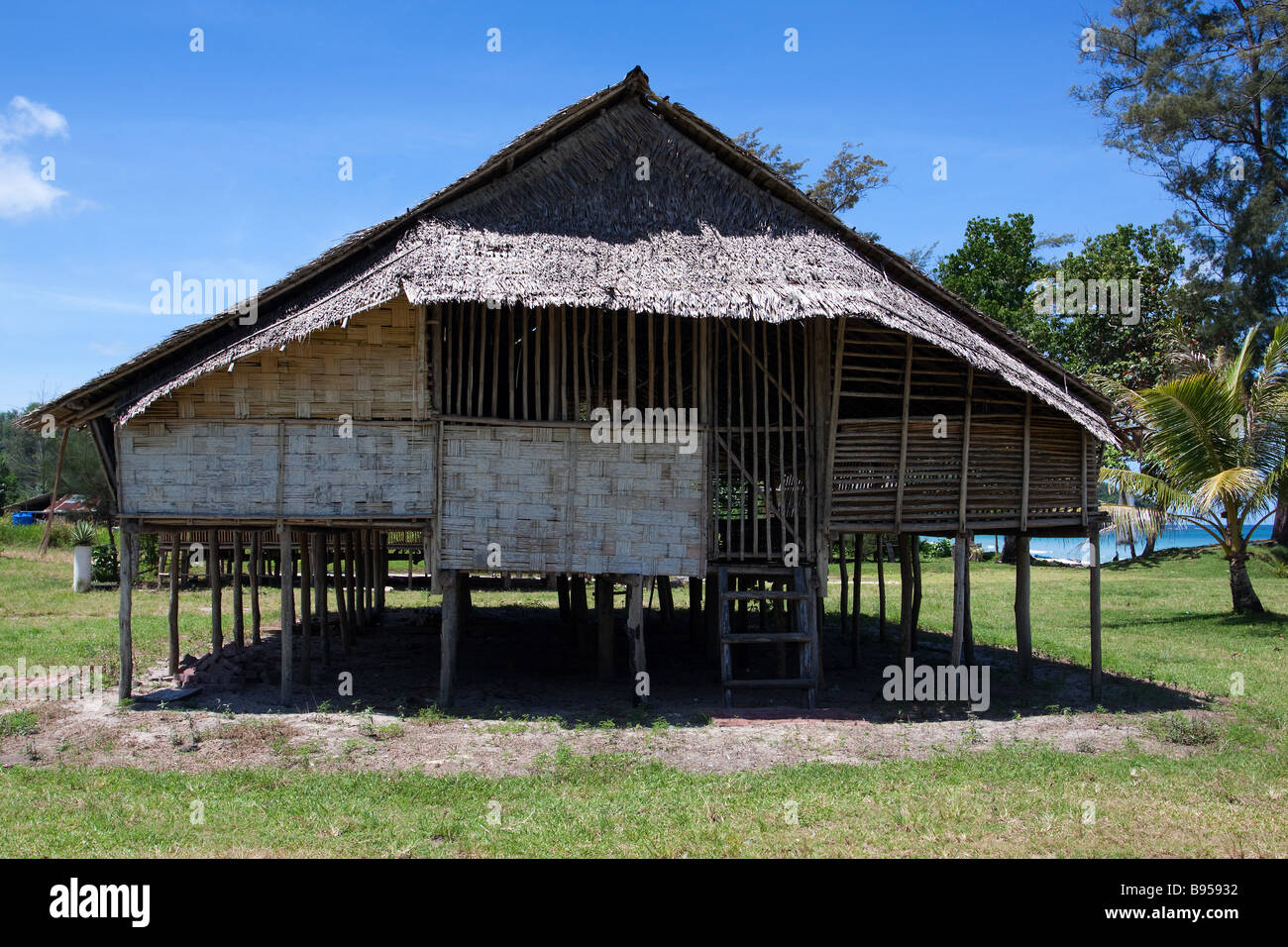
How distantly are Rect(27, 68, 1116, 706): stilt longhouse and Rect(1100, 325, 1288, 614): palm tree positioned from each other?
19.7 ft

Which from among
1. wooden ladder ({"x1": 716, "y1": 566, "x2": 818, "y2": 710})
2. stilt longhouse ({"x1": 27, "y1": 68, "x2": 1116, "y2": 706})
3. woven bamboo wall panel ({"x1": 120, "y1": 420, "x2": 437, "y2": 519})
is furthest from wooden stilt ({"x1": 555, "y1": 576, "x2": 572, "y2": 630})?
woven bamboo wall panel ({"x1": 120, "y1": 420, "x2": 437, "y2": 519})

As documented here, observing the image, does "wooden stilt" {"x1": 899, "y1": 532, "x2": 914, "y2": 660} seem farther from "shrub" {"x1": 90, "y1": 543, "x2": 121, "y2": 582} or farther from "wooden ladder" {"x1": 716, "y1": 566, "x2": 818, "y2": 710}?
"shrub" {"x1": 90, "y1": 543, "x2": 121, "y2": 582}

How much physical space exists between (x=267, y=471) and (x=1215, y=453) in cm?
1613

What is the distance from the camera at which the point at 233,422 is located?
40.0 feet

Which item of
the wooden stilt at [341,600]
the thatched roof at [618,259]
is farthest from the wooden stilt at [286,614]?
the wooden stilt at [341,600]

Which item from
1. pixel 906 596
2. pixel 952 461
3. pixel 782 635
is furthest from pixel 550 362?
pixel 906 596

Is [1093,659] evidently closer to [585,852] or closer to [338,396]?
[585,852]

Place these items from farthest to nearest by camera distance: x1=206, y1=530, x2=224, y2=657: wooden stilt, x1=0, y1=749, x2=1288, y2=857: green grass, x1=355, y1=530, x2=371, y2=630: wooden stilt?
1. x1=355, y1=530, x2=371, y2=630: wooden stilt
2. x1=206, y1=530, x2=224, y2=657: wooden stilt
3. x1=0, y1=749, x2=1288, y2=857: green grass

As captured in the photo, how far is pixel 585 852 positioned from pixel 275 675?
28.7ft

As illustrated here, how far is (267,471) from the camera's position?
12.2 meters

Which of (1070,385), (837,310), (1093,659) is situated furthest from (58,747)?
(1070,385)

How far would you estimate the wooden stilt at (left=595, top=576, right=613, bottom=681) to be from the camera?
14.5 metres

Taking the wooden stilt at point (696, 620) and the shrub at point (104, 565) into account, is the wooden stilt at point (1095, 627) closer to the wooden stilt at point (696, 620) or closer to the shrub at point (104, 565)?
the wooden stilt at point (696, 620)

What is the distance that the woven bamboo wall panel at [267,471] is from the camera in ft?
40.0
